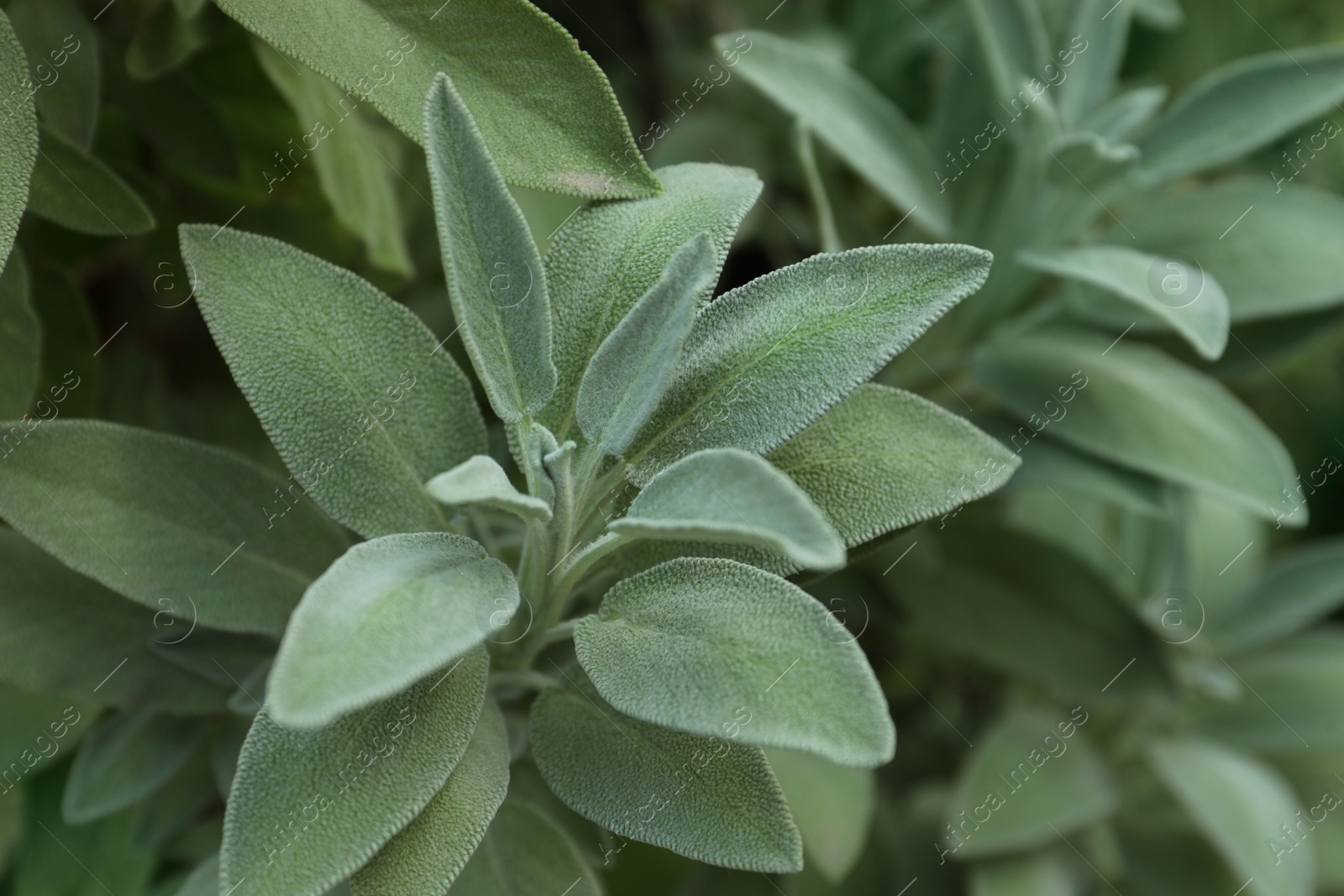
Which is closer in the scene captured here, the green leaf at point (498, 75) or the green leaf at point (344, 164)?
the green leaf at point (498, 75)

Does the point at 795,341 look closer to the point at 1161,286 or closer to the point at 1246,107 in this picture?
the point at 1161,286

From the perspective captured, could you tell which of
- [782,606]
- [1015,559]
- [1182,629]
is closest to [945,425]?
[782,606]

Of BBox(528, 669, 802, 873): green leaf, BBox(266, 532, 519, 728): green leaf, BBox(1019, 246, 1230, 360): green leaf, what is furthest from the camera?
BBox(1019, 246, 1230, 360): green leaf

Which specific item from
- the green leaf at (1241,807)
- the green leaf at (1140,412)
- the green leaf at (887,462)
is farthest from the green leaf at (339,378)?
the green leaf at (1241,807)

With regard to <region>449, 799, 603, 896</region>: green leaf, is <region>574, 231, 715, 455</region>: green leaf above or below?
above

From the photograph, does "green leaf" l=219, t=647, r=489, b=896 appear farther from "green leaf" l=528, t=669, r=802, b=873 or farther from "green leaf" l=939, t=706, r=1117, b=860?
"green leaf" l=939, t=706, r=1117, b=860

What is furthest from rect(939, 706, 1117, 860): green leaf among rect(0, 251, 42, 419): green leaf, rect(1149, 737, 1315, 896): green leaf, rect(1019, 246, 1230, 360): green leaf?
rect(0, 251, 42, 419): green leaf

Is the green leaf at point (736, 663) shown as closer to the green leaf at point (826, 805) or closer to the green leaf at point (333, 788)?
the green leaf at point (333, 788)
